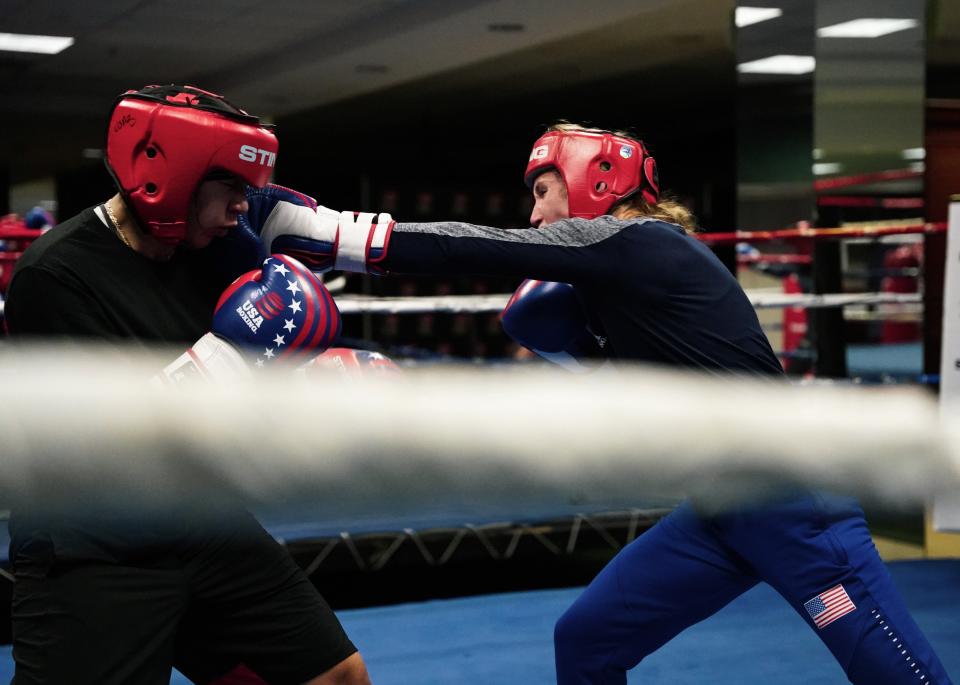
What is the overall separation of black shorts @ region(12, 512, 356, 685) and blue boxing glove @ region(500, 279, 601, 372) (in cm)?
50

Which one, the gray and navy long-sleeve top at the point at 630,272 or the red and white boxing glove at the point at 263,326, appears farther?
the gray and navy long-sleeve top at the point at 630,272

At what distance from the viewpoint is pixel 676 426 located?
104cm

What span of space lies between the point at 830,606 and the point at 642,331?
1.47ft

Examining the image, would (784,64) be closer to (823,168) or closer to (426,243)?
(823,168)

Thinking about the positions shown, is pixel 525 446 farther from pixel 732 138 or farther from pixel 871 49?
pixel 732 138

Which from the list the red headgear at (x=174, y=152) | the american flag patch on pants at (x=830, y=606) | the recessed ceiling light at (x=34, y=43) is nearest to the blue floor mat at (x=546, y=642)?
the american flag patch on pants at (x=830, y=606)

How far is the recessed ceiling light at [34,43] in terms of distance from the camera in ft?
22.1

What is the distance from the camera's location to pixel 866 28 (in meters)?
3.97

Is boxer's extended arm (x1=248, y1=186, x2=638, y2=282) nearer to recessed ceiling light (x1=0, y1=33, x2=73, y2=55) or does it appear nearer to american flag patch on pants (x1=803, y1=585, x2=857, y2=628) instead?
american flag patch on pants (x1=803, y1=585, x2=857, y2=628)

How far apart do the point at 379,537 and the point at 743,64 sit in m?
2.32

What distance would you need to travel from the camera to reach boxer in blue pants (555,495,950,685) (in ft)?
4.80

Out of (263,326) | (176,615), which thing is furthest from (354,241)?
(176,615)

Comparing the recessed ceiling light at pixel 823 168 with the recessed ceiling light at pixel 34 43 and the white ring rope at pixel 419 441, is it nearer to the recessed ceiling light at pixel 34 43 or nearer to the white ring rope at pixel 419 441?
the white ring rope at pixel 419 441

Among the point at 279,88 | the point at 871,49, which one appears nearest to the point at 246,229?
the point at 871,49
